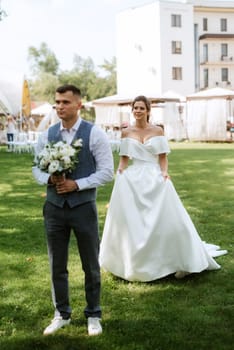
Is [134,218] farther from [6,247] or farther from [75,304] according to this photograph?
[6,247]

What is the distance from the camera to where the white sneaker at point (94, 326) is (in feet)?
16.7

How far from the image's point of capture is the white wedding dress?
263 inches

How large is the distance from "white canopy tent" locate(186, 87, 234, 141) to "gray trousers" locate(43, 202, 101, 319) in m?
32.6

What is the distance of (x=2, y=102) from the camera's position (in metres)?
34.8

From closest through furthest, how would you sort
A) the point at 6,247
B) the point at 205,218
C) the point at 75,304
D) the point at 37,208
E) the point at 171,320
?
the point at 171,320 → the point at 75,304 → the point at 6,247 → the point at 205,218 → the point at 37,208

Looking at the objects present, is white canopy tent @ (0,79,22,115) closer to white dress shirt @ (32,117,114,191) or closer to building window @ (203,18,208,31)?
A: building window @ (203,18,208,31)

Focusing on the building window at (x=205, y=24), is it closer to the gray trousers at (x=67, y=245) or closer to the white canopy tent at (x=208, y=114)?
the white canopy tent at (x=208, y=114)

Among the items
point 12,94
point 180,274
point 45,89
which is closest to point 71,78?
point 45,89

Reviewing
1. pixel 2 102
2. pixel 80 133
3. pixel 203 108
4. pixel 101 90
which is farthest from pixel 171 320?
pixel 101 90

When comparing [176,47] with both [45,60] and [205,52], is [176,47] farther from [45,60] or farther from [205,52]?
[45,60]

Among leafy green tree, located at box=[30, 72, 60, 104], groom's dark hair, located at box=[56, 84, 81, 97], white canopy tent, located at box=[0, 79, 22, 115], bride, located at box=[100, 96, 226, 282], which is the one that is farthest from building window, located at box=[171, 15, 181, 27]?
groom's dark hair, located at box=[56, 84, 81, 97]

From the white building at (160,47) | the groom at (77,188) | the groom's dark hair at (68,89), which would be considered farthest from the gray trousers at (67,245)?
the white building at (160,47)

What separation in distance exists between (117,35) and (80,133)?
5963cm

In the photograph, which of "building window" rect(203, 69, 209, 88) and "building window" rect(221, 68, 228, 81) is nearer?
"building window" rect(203, 69, 209, 88)
